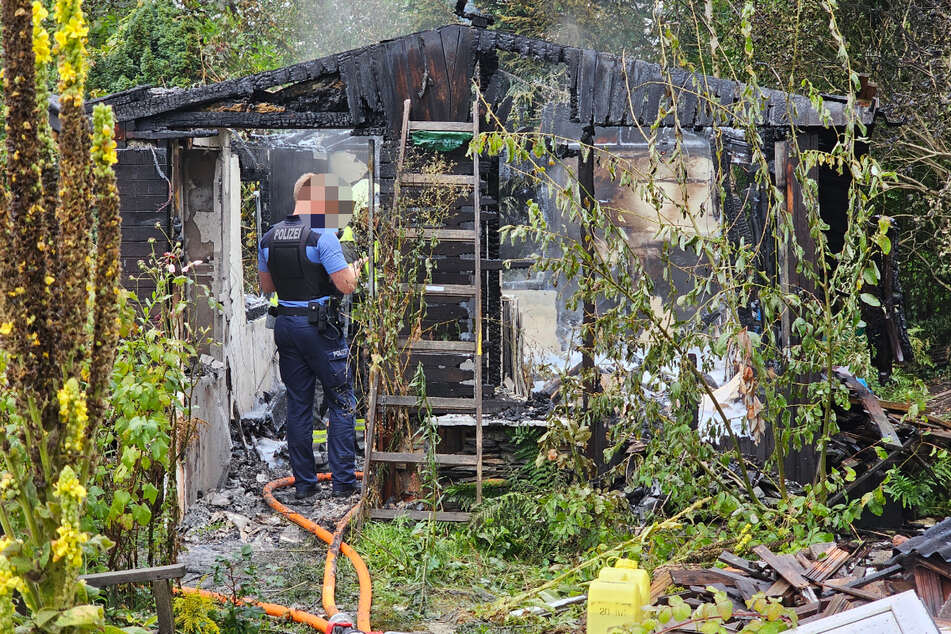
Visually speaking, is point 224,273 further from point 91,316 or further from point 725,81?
point 91,316

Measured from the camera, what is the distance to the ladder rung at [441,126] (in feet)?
23.1

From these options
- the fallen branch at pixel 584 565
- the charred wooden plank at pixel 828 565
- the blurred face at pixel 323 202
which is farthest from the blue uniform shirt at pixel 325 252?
the charred wooden plank at pixel 828 565

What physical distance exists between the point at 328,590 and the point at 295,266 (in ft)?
9.63

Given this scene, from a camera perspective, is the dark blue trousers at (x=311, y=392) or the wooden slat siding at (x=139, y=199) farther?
the wooden slat siding at (x=139, y=199)

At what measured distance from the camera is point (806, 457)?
20.6 feet

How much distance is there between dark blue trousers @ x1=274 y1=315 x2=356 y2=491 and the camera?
721 centimetres

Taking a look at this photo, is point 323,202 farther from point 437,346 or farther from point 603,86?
point 603,86

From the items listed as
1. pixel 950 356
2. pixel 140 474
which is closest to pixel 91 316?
pixel 140 474

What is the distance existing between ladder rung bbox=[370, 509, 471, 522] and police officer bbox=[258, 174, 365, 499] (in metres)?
1.11

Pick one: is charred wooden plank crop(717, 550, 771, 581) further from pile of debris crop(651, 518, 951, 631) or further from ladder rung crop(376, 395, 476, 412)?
ladder rung crop(376, 395, 476, 412)

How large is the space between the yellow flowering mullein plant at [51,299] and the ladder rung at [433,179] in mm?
4459

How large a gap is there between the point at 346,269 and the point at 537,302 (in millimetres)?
8848

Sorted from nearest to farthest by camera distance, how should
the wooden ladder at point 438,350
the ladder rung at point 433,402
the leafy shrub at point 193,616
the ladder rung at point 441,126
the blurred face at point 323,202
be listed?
the leafy shrub at point 193,616 < the wooden ladder at point 438,350 < the ladder rung at point 433,402 < the ladder rung at point 441,126 < the blurred face at point 323,202

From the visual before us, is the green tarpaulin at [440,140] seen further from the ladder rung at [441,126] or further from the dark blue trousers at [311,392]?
the dark blue trousers at [311,392]
